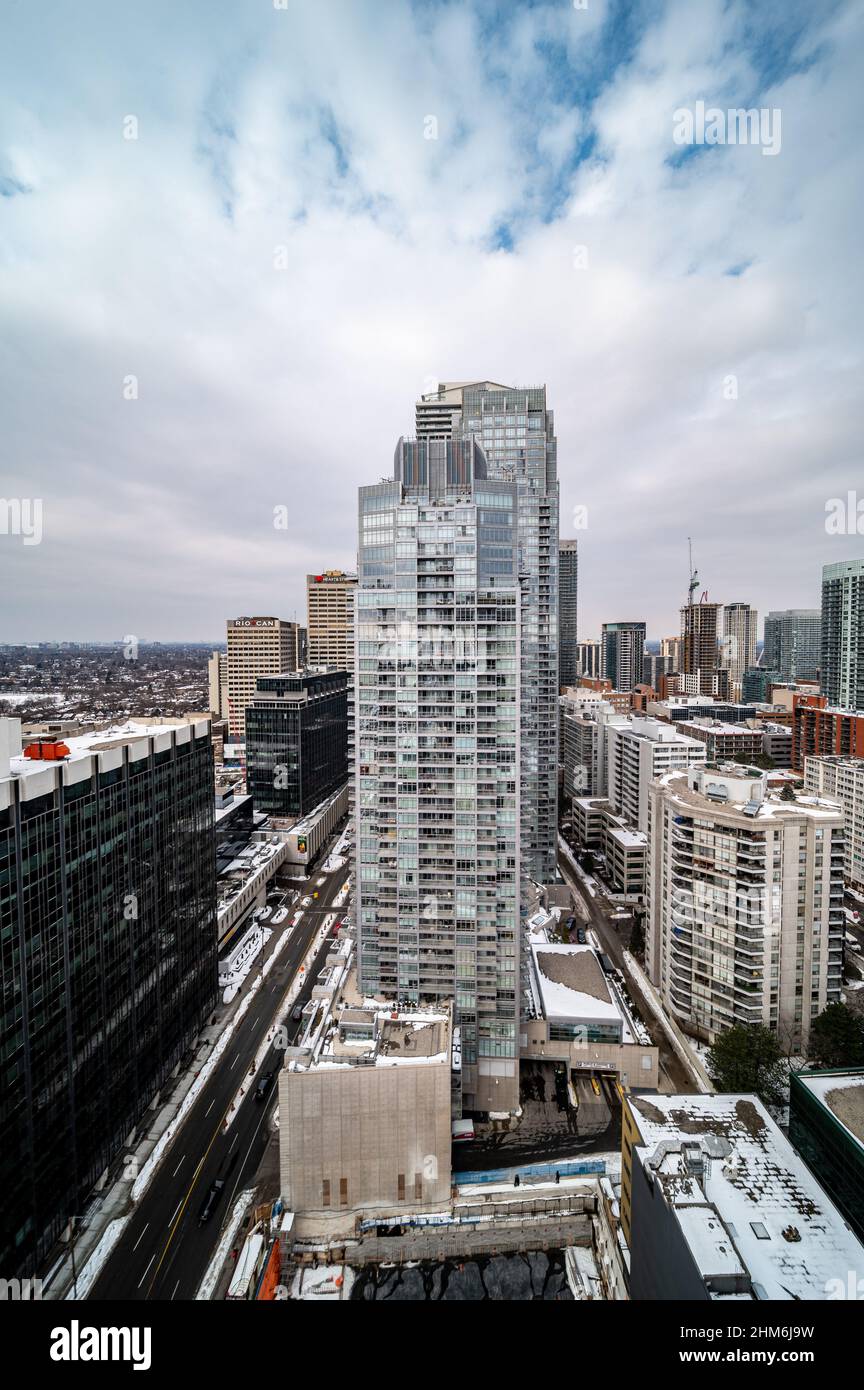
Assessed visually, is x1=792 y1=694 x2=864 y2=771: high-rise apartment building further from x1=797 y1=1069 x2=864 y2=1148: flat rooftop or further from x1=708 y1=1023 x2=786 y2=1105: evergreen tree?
x1=797 y1=1069 x2=864 y2=1148: flat rooftop

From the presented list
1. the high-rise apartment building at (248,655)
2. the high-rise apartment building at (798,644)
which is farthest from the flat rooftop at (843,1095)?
the high-rise apartment building at (798,644)

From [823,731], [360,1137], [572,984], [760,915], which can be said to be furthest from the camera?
[823,731]

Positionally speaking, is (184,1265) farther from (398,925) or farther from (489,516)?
(489,516)

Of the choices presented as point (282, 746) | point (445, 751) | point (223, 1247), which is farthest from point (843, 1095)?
point (282, 746)

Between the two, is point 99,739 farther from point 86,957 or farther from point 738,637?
point 738,637

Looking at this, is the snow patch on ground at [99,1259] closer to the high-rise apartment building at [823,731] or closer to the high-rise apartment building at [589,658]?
the high-rise apartment building at [823,731]

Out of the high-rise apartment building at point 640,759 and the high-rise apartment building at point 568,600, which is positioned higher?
the high-rise apartment building at point 568,600
